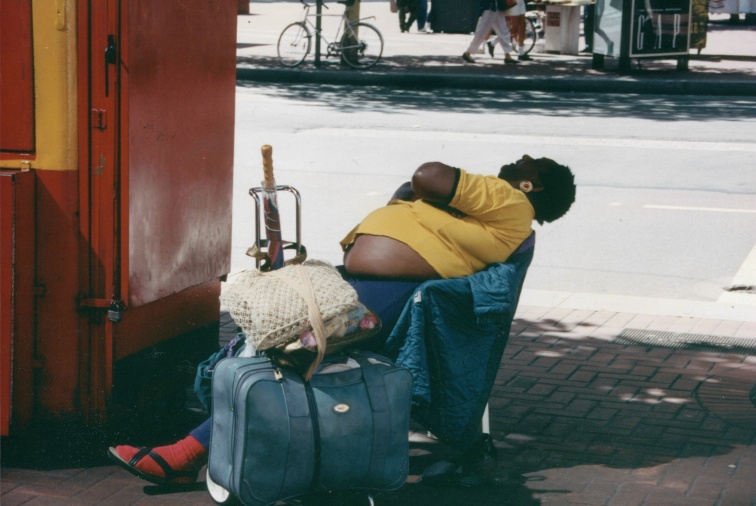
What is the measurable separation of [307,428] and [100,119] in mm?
1340

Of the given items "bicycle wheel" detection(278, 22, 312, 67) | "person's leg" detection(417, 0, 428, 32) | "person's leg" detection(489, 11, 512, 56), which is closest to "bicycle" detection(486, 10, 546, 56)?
"person's leg" detection(489, 11, 512, 56)

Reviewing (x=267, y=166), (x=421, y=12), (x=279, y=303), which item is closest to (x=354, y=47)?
(x=421, y=12)

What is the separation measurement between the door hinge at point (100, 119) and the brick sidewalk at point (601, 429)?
1.22 m

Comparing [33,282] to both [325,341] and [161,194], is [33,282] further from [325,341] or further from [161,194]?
[325,341]

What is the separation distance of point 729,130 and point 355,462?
10237 millimetres

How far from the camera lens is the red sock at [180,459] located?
13.2 ft

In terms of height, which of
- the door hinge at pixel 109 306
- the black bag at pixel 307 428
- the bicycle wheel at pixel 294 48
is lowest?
the black bag at pixel 307 428

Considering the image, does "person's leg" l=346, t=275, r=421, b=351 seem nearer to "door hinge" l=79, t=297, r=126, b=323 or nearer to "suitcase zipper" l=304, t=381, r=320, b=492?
"suitcase zipper" l=304, t=381, r=320, b=492

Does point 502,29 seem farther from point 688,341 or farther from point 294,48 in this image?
point 688,341

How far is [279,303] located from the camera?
11.9ft

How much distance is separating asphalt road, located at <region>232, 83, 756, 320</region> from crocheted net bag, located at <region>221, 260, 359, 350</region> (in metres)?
3.30

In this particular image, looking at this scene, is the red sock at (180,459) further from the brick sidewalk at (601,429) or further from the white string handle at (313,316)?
the white string handle at (313,316)

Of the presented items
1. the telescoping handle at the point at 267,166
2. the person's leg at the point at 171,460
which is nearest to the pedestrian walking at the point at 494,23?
the telescoping handle at the point at 267,166

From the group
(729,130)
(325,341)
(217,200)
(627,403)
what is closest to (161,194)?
(217,200)
